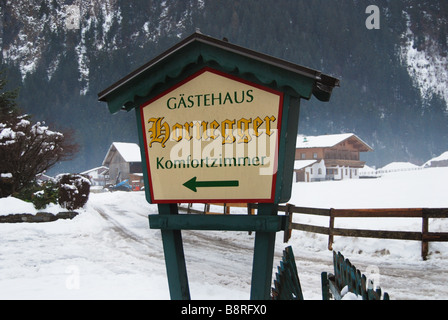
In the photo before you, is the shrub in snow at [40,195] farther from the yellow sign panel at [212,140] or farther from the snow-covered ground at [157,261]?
the yellow sign panel at [212,140]

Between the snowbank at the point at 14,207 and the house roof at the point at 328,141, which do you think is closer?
the snowbank at the point at 14,207

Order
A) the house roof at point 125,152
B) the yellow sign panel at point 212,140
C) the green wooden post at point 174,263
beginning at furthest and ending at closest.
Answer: the house roof at point 125,152, the green wooden post at point 174,263, the yellow sign panel at point 212,140

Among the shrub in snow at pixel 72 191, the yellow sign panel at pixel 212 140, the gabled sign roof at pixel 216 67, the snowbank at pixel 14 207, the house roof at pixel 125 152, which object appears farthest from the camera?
the house roof at pixel 125 152

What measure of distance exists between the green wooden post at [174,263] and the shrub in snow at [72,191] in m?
14.5

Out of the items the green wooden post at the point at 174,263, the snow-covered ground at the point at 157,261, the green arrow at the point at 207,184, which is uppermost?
the green arrow at the point at 207,184

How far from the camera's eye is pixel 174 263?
4336 mm

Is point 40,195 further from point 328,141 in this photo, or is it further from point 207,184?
point 328,141

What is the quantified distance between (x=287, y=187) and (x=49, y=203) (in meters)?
15.6

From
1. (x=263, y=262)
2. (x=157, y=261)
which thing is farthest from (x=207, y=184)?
(x=157, y=261)

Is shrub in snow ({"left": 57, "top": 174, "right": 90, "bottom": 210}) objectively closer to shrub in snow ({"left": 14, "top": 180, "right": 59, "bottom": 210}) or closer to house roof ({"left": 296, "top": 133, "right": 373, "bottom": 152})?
shrub in snow ({"left": 14, "top": 180, "right": 59, "bottom": 210})

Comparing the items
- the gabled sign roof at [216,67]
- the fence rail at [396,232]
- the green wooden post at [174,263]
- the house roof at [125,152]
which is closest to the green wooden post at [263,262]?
the green wooden post at [174,263]

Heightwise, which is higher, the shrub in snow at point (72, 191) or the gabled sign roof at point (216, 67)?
the gabled sign roof at point (216, 67)

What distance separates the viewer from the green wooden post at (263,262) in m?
3.90
